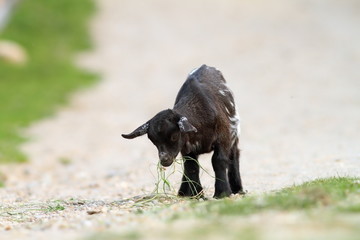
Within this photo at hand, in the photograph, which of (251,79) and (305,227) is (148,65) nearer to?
(251,79)

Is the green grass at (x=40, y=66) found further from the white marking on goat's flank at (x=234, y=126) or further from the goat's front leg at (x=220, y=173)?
the goat's front leg at (x=220, y=173)

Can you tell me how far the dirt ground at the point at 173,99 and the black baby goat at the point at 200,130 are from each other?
0.78 m

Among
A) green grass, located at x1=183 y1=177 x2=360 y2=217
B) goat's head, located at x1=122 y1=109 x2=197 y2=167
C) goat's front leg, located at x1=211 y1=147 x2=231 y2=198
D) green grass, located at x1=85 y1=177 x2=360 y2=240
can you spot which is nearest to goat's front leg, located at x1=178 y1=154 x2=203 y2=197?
goat's front leg, located at x1=211 y1=147 x2=231 y2=198

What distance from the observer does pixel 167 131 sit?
8938mm

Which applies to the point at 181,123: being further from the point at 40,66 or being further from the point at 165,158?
the point at 40,66

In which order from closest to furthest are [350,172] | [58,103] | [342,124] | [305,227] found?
[305,227]
[350,172]
[342,124]
[58,103]

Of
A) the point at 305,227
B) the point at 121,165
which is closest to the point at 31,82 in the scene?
the point at 121,165

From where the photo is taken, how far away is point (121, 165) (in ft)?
52.1

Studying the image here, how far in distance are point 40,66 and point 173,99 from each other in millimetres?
7696

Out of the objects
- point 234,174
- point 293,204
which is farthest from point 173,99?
point 293,204

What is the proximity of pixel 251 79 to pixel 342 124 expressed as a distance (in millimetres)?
7594

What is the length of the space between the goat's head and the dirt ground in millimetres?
926

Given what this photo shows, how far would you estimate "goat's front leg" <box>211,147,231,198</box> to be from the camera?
949cm

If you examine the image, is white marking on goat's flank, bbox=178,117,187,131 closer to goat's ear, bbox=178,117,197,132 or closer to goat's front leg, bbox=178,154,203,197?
goat's ear, bbox=178,117,197,132
